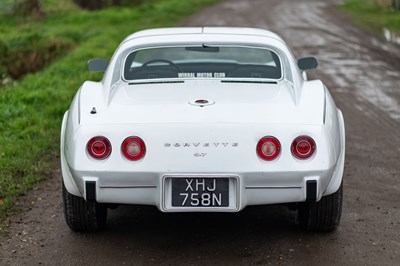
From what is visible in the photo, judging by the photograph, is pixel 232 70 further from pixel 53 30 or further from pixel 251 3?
pixel 251 3

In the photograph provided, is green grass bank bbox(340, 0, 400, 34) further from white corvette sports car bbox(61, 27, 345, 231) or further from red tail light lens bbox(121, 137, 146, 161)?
red tail light lens bbox(121, 137, 146, 161)

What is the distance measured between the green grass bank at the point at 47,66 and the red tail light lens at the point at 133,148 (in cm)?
136

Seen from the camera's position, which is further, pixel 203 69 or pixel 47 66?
pixel 47 66

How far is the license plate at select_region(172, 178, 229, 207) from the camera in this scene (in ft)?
16.8

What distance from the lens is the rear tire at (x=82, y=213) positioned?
18.6 ft

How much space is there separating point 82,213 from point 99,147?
65 cm

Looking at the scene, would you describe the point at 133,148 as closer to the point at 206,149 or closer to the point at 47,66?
the point at 206,149

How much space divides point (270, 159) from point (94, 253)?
4.13ft

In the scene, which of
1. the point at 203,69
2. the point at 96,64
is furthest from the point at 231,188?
the point at 96,64

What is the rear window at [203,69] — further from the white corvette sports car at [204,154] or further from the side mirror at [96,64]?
the white corvette sports car at [204,154]

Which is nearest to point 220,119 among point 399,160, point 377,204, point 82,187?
point 82,187

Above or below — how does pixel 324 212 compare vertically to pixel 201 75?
below

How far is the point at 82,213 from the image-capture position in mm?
5707

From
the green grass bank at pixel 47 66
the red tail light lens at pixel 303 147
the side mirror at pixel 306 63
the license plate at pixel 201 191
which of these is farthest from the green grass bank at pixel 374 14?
the license plate at pixel 201 191
